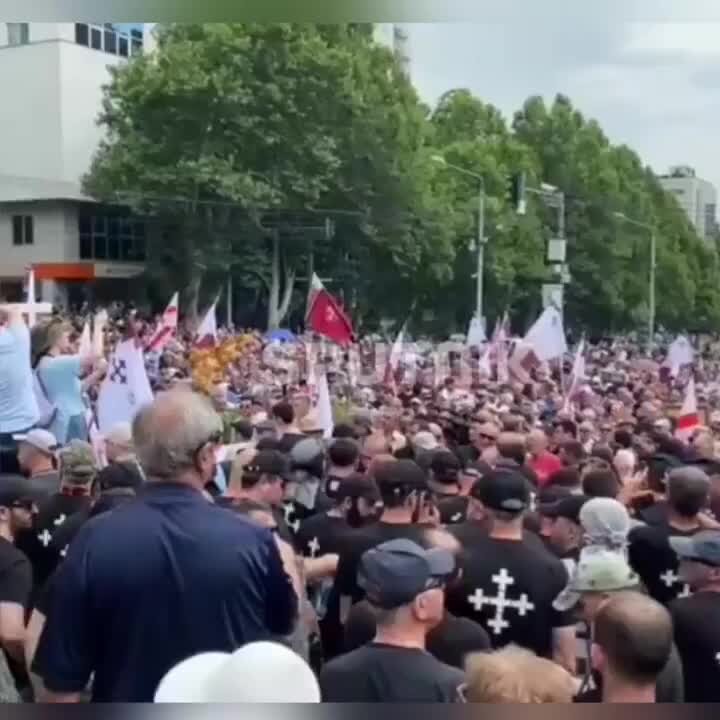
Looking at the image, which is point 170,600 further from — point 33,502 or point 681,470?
point 681,470

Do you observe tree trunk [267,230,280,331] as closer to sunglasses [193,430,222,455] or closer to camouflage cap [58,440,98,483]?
camouflage cap [58,440,98,483]

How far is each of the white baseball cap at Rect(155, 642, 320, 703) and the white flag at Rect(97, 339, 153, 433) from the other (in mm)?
5566

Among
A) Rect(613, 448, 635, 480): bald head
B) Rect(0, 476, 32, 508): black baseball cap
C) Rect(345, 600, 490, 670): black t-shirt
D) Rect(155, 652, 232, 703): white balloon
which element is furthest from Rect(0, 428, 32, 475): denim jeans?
Rect(155, 652, 232, 703): white balloon

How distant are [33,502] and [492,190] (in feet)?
89.8

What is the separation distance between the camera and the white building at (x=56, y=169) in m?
22.3

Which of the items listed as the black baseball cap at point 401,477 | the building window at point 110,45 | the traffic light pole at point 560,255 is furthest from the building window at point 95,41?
the black baseball cap at point 401,477

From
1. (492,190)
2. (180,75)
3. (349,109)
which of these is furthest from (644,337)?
(180,75)

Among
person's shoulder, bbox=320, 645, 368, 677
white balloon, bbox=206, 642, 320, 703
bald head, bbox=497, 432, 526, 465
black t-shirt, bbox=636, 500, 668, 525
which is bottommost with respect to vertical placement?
person's shoulder, bbox=320, 645, 368, 677

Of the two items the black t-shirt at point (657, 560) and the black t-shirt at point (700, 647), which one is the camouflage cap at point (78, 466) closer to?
the black t-shirt at point (657, 560)

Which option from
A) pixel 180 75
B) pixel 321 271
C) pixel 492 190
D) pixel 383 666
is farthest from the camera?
pixel 492 190

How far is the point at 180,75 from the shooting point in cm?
2744

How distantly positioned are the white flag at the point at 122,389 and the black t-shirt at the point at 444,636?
14.3 feet

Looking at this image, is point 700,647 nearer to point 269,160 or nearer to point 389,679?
point 389,679

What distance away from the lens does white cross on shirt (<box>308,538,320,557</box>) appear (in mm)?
5094
